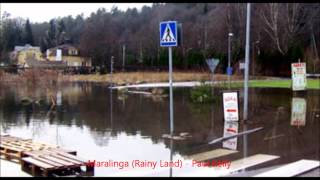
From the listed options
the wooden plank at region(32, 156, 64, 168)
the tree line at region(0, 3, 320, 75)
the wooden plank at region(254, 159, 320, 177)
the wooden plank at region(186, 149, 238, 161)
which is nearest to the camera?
the wooden plank at region(254, 159, 320, 177)

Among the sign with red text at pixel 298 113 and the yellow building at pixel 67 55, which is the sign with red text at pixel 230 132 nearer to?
the sign with red text at pixel 298 113

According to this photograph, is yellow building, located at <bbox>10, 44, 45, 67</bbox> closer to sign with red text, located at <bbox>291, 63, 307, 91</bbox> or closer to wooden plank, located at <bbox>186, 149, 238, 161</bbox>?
sign with red text, located at <bbox>291, 63, 307, 91</bbox>

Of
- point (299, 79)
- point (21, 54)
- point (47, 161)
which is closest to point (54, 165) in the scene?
point (47, 161)

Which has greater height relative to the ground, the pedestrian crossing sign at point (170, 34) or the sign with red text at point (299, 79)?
the pedestrian crossing sign at point (170, 34)

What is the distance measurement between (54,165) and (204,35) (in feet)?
227

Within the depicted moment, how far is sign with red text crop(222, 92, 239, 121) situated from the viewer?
16.1 meters

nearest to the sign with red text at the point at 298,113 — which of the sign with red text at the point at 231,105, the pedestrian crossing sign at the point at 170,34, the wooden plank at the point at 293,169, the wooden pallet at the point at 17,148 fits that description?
the sign with red text at the point at 231,105

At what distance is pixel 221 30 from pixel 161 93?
39.3m

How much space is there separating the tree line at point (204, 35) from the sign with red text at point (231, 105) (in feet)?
102

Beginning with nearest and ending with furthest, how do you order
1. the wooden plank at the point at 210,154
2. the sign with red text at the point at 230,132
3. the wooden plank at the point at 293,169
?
the wooden plank at the point at 293,169 → the wooden plank at the point at 210,154 → the sign with red text at the point at 230,132

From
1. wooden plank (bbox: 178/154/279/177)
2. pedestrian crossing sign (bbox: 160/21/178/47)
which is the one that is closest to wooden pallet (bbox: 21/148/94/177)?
wooden plank (bbox: 178/154/279/177)

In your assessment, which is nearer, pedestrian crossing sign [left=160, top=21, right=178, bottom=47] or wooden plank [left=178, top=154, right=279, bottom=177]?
wooden plank [left=178, top=154, right=279, bottom=177]

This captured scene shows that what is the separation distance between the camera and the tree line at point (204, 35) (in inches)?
2405

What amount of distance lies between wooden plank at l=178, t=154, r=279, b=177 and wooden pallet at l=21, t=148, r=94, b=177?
1999 millimetres
